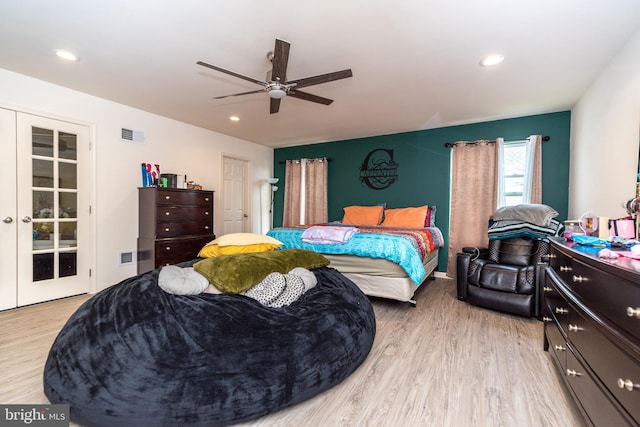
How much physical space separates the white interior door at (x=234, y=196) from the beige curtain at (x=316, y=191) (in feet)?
3.94

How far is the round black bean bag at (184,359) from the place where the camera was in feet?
4.07

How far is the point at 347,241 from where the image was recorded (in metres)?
3.14

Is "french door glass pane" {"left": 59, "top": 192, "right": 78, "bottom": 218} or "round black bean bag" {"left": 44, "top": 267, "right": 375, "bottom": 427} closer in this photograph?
"round black bean bag" {"left": 44, "top": 267, "right": 375, "bottom": 427}

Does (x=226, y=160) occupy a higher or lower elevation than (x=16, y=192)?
higher

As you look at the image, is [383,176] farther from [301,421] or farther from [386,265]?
→ [301,421]

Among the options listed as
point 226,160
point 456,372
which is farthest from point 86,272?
point 456,372

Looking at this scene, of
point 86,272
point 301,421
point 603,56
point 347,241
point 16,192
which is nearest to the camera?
point 301,421

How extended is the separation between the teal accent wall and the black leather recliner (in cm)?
119

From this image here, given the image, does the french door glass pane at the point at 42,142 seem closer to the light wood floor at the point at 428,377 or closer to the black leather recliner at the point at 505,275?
the light wood floor at the point at 428,377

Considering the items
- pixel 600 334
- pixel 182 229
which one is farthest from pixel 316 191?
pixel 600 334

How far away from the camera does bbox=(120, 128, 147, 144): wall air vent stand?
12.0 feet

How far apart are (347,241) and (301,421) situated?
1.92 m

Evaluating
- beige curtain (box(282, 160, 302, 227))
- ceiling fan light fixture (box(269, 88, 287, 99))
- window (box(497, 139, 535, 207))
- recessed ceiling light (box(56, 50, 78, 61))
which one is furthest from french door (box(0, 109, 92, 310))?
window (box(497, 139, 535, 207))

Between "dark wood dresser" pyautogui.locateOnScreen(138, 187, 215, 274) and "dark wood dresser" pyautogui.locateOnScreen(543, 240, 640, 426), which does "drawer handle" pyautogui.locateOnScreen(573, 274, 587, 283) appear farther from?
"dark wood dresser" pyautogui.locateOnScreen(138, 187, 215, 274)
